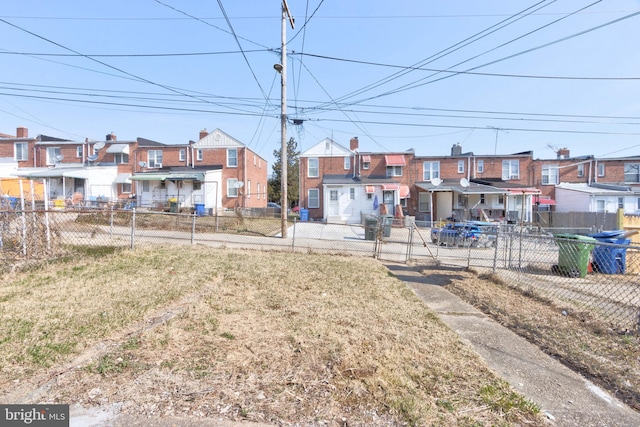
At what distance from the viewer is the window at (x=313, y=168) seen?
92.4 ft

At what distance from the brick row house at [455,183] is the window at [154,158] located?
45.1 ft

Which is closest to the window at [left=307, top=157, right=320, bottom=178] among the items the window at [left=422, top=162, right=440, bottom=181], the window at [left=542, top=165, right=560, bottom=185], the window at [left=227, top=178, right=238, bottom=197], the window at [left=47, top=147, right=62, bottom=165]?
the window at [left=227, top=178, right=238, bottom=197]

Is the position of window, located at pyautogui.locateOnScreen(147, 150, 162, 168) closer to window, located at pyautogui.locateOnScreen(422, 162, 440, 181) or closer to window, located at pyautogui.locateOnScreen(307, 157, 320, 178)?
window, located at pyautogui.locateOnScreen(307, 157, 320, 178)

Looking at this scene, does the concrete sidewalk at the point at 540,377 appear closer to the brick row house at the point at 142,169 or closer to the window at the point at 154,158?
the brick row house at the point at 142,169

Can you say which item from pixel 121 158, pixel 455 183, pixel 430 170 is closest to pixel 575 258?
pixel 455 183

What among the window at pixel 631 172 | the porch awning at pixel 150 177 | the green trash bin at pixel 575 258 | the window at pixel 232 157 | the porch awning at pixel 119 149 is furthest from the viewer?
the window at pixel 631 172

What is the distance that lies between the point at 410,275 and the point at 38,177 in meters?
31.4

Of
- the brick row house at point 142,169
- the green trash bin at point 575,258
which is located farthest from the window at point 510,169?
the brick row house at point 142,169

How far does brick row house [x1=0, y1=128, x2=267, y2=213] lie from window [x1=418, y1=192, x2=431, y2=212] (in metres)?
16.0

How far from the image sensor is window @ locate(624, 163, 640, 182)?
30.0 m

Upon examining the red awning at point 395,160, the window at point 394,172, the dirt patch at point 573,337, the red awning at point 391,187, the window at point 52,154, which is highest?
the window at point 52,154

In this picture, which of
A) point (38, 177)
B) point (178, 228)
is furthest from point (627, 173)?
point (38, 177)

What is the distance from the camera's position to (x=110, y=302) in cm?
439

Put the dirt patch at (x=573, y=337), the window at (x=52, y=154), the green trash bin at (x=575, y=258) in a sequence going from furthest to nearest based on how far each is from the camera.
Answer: the window at (x=52, y=154)
the green trash bin at (x=575, y=258)
the dirt patch at (x=573, y=337)
